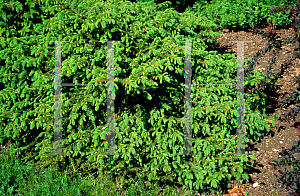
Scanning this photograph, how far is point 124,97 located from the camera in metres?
3.18

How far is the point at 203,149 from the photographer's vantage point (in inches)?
121

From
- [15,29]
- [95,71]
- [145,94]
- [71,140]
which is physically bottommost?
[71,140]

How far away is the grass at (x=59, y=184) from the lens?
3.08m

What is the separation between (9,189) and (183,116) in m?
2.52

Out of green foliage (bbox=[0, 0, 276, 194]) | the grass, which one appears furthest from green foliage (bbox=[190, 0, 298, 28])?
the grass

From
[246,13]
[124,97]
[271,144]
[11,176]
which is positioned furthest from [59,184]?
[246,13]

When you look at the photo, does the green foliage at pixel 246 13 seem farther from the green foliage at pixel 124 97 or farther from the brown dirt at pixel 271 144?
the green foliage at pixel 124 97

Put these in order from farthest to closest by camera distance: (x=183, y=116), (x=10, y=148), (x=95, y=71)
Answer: (x=10, y=148), (x=183, y=116), (x=95, y=71)

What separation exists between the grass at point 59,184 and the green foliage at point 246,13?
3.90 meters

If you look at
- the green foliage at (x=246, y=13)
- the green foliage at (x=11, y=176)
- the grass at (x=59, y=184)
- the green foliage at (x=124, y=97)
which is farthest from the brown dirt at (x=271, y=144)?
the green foliage at (x=11, y=176)

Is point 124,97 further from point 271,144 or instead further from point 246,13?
point 246,13

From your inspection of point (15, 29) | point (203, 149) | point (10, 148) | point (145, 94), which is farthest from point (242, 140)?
point (15, 29)

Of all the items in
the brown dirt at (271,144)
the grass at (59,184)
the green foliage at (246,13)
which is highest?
the green foliage at (246,13)

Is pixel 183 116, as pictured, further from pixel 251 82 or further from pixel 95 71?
pixel 95 71
